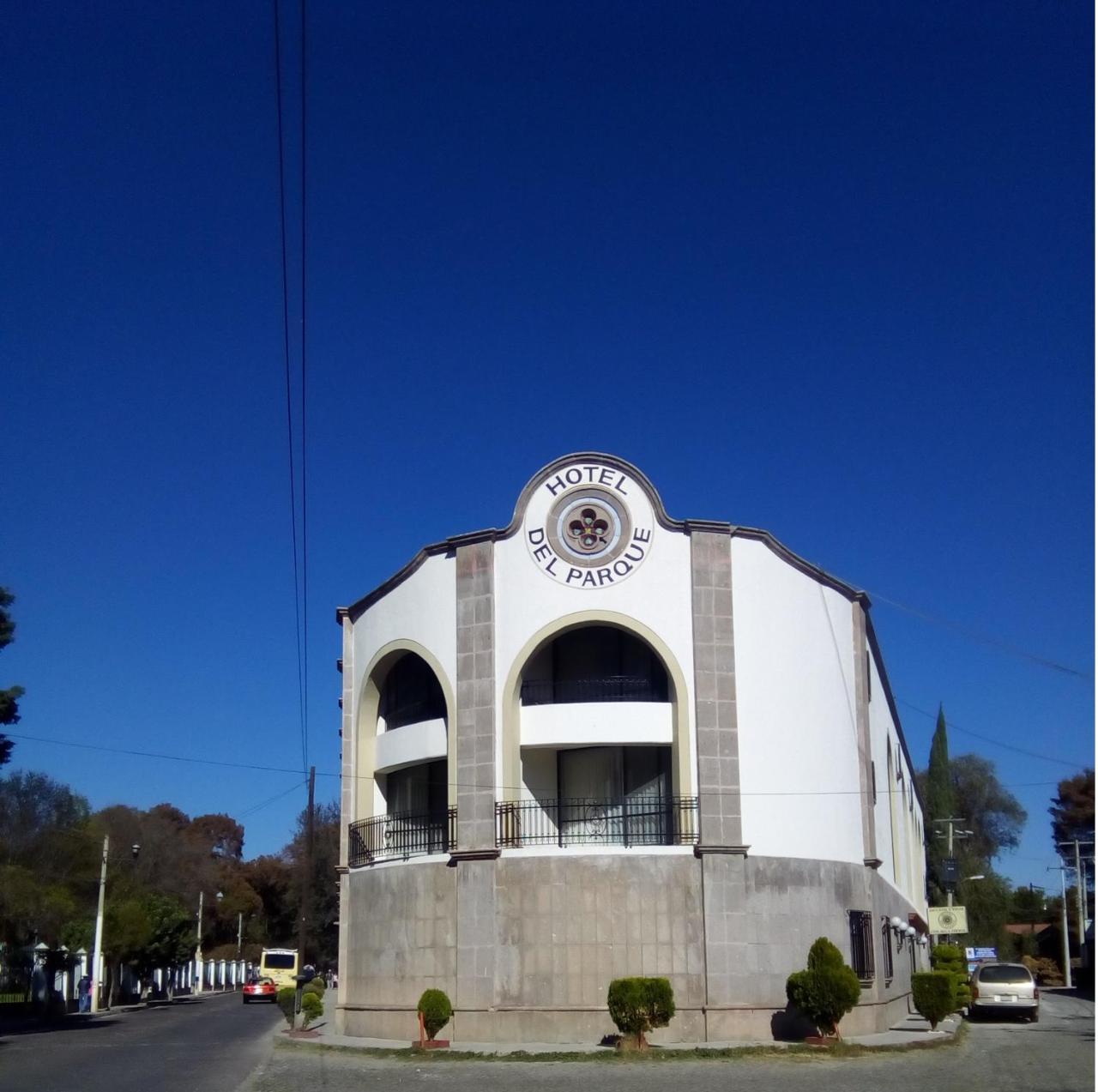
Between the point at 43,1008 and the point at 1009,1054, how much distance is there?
117 feet

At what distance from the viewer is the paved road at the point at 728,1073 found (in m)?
20.0

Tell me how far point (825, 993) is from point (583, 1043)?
498cm

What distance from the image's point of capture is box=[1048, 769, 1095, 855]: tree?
312 feet

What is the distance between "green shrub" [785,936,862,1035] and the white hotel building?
67 centimetres

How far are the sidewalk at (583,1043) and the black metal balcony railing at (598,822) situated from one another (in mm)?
4059

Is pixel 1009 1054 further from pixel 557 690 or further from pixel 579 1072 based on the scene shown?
pixel 557 690

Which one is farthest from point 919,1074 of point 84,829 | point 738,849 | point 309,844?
point 84,829

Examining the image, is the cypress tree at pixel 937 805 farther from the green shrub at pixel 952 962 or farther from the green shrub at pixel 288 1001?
the green shrub at pixel 288 1001

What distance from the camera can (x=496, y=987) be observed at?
27766mm

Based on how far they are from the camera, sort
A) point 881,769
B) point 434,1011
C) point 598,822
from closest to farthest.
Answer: point 434,1011 < point 598,822 < point 881,769

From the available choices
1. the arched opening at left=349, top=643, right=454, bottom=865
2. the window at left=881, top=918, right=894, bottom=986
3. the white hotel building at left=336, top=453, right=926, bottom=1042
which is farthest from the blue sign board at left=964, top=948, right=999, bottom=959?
the arched opening at left=349, top=643, right=454, bottom=865

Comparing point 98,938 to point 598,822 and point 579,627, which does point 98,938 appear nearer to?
point 598,822

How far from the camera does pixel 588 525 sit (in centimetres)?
3012

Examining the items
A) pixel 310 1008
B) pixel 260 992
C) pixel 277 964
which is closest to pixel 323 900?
pixel 277 964
